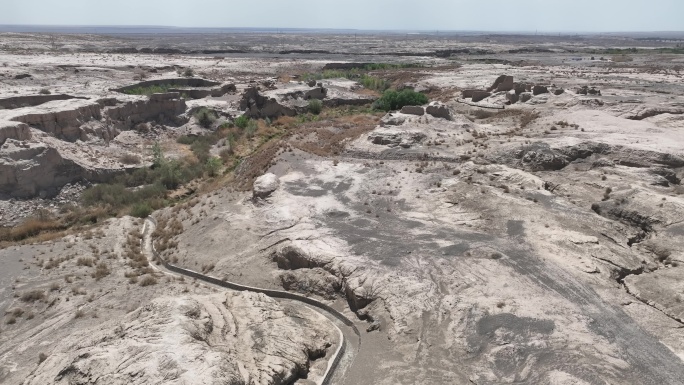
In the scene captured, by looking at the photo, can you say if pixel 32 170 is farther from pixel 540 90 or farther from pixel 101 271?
pixel 540 90

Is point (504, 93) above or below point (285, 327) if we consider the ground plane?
above

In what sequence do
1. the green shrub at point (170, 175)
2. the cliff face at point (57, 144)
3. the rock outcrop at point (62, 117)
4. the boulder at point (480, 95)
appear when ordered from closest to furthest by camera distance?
the cliff face at point (57, 144)
the green shrub at point (170, 175)
the rock outcrop at point (62, 117)
the boulder at point (480, 95)

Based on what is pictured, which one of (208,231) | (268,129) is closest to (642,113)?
(268,129)

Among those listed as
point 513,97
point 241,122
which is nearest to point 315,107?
point 241,122

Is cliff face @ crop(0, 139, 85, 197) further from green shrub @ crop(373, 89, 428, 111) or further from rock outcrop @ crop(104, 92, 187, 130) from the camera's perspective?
green shrub @ crop(373, 89, 428, 111)

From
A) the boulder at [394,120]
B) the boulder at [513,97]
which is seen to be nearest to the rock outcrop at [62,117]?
the boulder at [394,120]

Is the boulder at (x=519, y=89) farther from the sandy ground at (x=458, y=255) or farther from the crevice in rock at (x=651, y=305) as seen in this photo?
the crevice in rock at (x=651, y=305)

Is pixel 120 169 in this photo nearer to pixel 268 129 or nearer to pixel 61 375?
pixel 268 129
